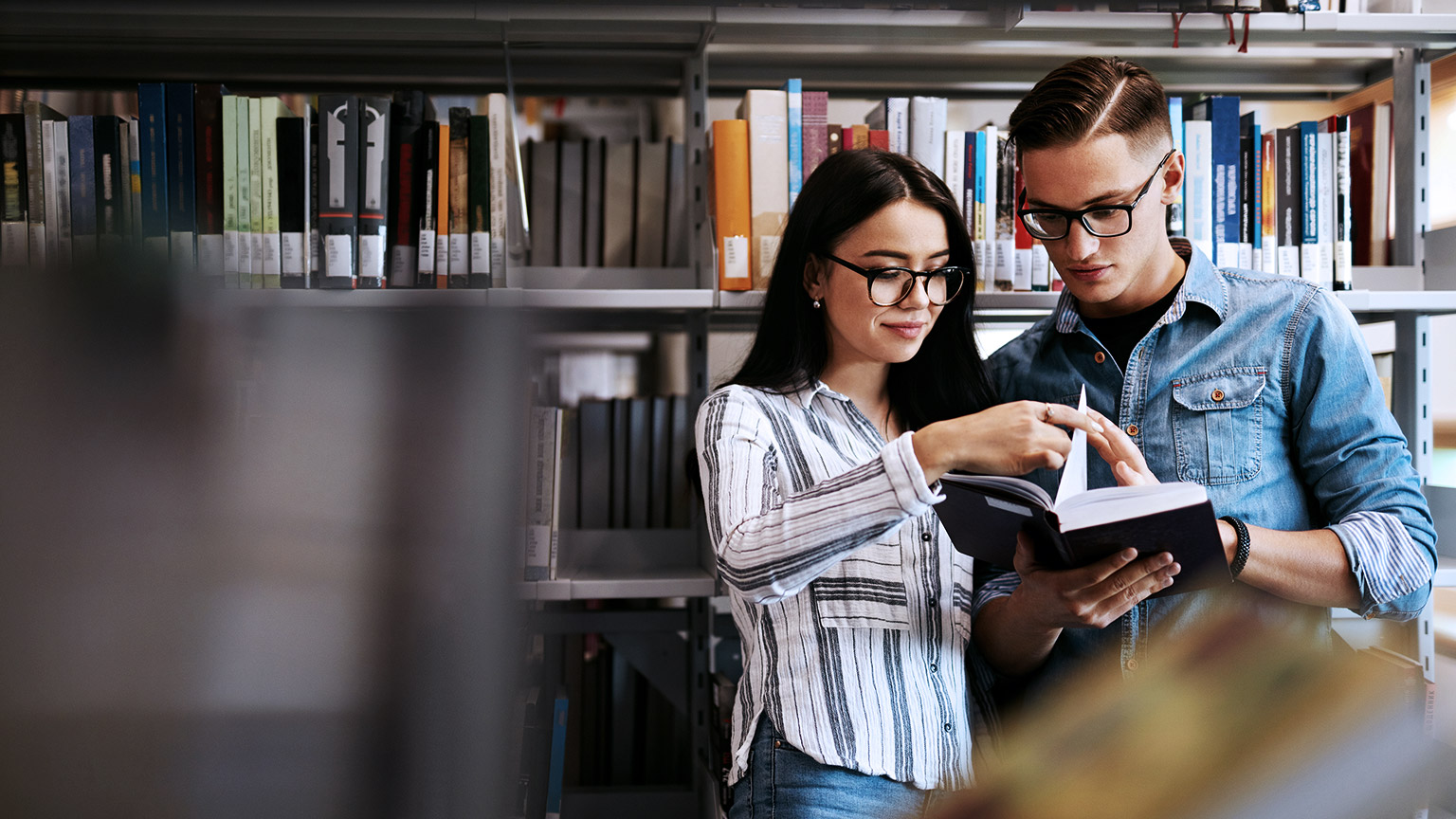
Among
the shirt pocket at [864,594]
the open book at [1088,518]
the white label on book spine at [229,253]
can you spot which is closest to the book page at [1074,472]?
the open book at [1088,518]

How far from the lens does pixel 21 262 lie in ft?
0.91

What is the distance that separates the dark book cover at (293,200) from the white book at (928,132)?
38.0 inches

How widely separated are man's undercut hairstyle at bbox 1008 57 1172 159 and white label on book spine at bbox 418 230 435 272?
0.67 meters

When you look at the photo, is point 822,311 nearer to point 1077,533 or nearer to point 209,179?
point 1077,533

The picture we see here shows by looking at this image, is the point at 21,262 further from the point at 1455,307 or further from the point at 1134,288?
the point at 1455,307

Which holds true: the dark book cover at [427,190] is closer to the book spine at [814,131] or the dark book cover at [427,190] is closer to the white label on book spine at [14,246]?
the white label on book spine at [14,246]

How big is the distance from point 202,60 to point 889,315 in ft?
2.26

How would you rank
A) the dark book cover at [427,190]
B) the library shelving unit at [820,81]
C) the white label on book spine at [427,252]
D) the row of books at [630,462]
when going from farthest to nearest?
1. the row of books at [630,462]
2. the library shelving unit at [820,81]
3. the dark book cover at [427,190]
4. the white label on book spine at [427,252]

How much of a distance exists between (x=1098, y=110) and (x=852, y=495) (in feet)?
1.77

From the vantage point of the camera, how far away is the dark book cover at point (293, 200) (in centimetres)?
33

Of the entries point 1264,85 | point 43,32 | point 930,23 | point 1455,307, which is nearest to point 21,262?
point 43,32

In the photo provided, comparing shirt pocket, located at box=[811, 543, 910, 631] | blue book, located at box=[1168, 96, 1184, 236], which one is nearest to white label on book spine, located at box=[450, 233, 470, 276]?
shirt pocket, located at box=[811, 543, 910, 631]

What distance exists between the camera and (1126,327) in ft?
3.34

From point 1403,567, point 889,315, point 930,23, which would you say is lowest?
point 1403,567
